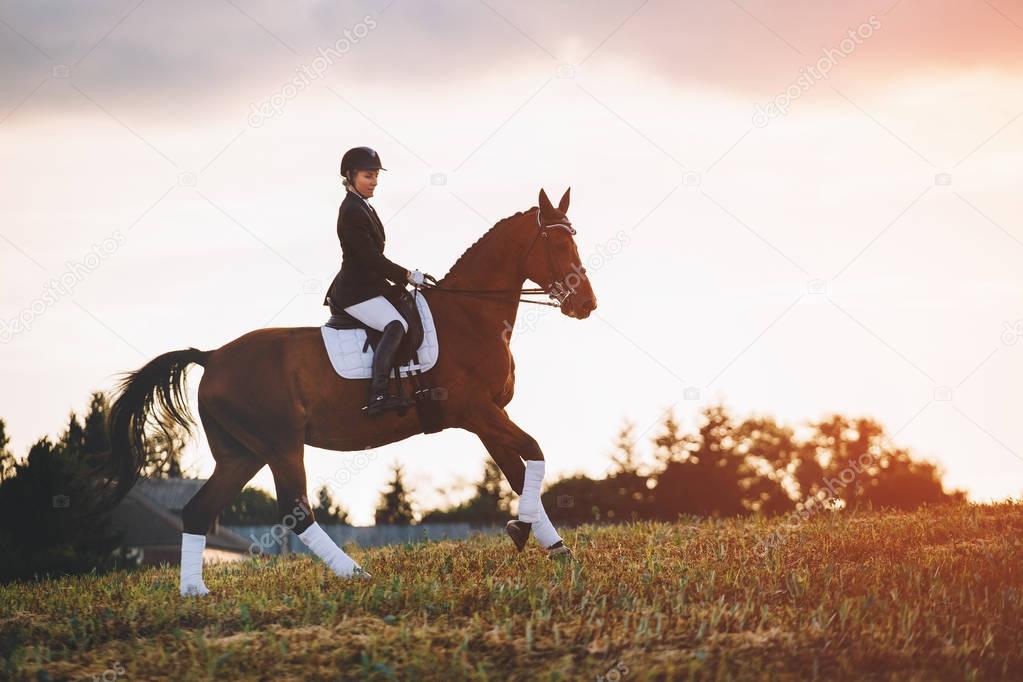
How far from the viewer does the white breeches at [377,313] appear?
1162cm

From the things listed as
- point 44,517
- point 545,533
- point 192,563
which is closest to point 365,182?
point 545,533

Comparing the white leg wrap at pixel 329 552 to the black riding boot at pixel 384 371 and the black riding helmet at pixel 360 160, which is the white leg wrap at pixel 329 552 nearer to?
the black riding boot at pixel 384 371

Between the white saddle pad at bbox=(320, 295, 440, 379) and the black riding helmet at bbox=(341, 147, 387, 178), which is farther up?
the black riding helmet at bbox=(341, 147, 387, 178)

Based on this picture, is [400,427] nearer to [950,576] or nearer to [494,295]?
[494,295]

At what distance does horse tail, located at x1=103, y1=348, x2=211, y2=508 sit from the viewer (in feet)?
40.9

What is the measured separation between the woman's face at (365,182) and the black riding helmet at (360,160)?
0.04m

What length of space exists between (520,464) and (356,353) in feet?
6.76

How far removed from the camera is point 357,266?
11.7m

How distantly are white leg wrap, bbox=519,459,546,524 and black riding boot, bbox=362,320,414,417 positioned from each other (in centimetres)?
146

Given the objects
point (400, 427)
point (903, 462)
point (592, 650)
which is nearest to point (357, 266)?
point (400, 427)

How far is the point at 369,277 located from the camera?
11711 millimetres

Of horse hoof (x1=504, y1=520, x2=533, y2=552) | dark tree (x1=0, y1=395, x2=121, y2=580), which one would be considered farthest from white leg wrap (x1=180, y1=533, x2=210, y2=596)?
dark tree (x1=0, y1=395, x2=121, y2=580)

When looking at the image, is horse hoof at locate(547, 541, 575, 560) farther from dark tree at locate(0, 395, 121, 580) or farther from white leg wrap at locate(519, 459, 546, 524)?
dark tree at locate(0, 395, 121, 580)

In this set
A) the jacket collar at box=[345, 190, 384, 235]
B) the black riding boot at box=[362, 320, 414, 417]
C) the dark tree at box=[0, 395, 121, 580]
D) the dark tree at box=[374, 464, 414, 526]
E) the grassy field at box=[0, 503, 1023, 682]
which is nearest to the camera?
the grassy field at box=[0, 503, 1023, 682]
